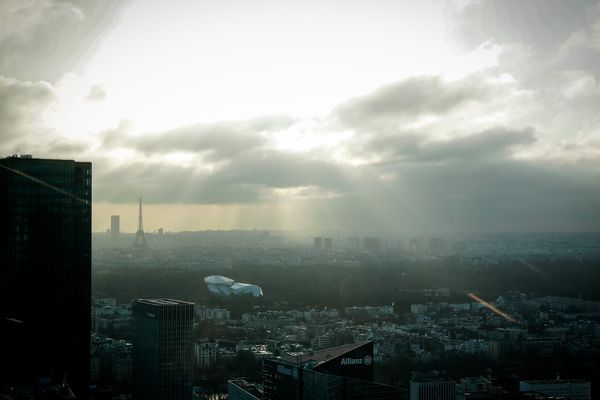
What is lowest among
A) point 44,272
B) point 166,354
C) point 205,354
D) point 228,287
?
point 205,354

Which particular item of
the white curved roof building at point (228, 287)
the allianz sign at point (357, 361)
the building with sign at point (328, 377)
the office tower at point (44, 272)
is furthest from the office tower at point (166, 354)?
the white curved roof building at point (228, 287)

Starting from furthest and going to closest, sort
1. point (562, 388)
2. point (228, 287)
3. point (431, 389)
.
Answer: point (228, 287)
point (562, 388)
point (431, 389)

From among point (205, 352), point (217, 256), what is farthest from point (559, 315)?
point (217, 256)

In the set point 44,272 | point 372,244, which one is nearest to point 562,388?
point 44,272

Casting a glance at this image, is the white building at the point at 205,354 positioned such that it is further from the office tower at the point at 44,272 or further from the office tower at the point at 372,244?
the office tower at the point at 372,244

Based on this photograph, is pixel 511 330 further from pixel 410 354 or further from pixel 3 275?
pixel 3 275

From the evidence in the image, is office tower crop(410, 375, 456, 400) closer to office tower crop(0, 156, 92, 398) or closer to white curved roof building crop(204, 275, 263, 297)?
office tower crop(0, 156, 92, 398)

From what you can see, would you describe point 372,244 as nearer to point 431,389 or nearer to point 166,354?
point 431,389
